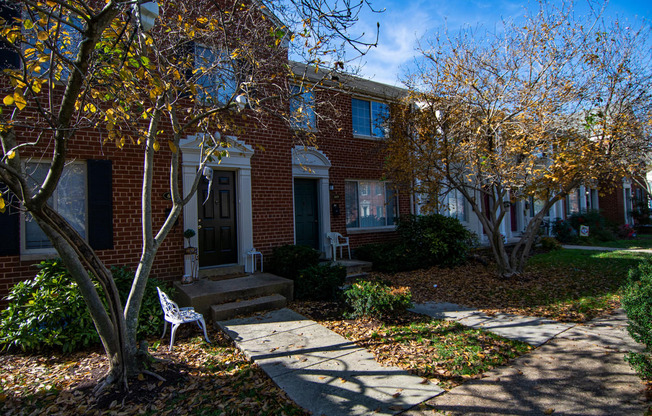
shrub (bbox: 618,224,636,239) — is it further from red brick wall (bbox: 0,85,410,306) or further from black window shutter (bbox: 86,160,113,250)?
black window shutter (bbox: 86,160,113,250)

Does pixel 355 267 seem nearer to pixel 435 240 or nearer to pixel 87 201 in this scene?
pixel 435 240

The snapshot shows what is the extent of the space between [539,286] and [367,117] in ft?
21.2

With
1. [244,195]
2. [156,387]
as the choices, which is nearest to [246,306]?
[156,387]

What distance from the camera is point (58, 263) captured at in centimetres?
567

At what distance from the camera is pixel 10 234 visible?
5828 mm

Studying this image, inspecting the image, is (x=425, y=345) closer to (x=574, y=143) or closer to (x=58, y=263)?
(x=58, y=263)

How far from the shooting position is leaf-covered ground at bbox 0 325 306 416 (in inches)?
134

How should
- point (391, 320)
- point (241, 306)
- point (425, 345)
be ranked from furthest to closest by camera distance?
point (241, 306) → point (391, 320) → point (425, 345)

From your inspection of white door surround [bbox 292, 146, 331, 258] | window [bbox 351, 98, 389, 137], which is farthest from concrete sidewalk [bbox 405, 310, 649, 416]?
window [bbox 351, 98, 389, 137]

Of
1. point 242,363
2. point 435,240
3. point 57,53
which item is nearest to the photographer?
point 57,53

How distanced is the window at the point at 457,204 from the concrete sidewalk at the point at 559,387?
344 inches

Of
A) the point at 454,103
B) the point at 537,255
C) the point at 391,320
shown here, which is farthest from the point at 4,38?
the point at 537,255

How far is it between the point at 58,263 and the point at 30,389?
2.29m

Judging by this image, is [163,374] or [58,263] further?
[58,263]
